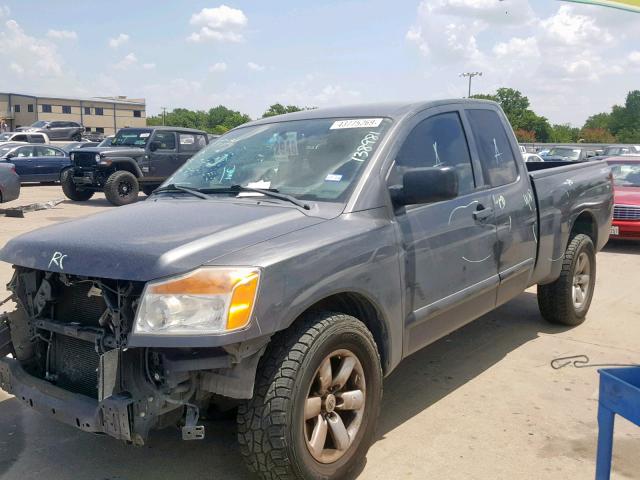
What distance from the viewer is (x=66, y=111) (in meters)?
81.9

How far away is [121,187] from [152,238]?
44.7 feet

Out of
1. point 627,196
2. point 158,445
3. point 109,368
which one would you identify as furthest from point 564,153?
point 109,368

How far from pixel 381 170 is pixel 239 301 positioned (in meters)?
1.25

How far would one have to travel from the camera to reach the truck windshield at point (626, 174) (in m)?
11.0

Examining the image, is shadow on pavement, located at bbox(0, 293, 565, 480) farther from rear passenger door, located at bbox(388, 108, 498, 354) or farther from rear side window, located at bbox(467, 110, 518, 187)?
rear side window, located at bbox(467, 110, 518, 187)

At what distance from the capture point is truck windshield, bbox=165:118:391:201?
3441 millimetres

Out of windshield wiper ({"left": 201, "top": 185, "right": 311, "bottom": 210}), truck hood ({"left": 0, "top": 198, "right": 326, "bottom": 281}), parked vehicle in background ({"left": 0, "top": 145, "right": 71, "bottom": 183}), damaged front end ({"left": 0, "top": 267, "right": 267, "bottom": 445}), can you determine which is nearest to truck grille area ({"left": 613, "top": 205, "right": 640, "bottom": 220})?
windshield wiper ({"left": 201, "top": 185, "right": 311, "bottom": 210})

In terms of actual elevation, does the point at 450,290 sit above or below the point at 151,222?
below

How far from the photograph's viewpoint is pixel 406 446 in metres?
3.42

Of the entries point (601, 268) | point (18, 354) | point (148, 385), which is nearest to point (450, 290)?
point (148, 385)

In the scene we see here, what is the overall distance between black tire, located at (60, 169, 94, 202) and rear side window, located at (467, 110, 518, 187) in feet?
45.9

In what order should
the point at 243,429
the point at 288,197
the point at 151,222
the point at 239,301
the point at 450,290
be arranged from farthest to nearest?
the point at 450,290 → the point at 288,197 → the point at 151,222 → the point at 243,429 → the point at 239,301

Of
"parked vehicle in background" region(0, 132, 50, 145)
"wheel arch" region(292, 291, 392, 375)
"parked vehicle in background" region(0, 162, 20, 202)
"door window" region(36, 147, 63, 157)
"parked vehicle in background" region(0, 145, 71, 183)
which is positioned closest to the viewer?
"wheel arch" region(292, 291, 392, 375)

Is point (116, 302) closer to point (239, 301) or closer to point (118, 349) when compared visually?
point (118, 349)
